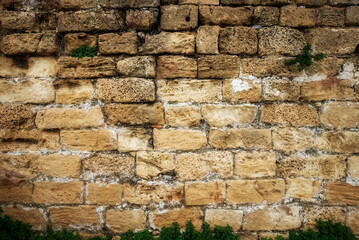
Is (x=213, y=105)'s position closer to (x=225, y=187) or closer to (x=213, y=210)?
(x=225, y=187)

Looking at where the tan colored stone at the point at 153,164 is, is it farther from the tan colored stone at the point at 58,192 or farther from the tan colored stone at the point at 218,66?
the tan colored stone at the point at 218,66

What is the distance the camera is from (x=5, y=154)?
231 cm

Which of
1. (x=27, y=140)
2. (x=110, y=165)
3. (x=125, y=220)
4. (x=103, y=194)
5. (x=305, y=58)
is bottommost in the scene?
(x=125, y=220)

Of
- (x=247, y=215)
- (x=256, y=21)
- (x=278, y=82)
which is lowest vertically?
(x=247, y=215)

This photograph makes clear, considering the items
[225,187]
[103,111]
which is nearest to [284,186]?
[225,187]

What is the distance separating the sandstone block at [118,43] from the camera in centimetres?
219

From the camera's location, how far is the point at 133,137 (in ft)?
7.45

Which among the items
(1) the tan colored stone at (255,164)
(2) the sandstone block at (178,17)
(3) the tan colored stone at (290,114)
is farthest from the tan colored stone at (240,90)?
(2) the sandstone block at (178,17)

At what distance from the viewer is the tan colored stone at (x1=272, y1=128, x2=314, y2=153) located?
229 cm

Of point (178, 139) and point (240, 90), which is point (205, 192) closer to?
point (178, 139)

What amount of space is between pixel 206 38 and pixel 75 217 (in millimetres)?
2101

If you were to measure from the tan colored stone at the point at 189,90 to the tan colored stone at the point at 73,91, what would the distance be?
659mm

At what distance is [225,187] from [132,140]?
100 centimetres

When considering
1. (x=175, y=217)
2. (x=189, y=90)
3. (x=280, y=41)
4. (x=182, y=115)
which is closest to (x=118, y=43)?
(x=189, y=90)
